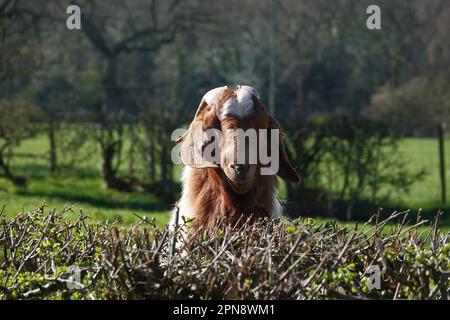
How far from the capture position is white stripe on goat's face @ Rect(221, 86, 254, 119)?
6242 mm

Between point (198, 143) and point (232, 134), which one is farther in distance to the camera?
point (198, 143)

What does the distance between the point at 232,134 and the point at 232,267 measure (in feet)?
6.82

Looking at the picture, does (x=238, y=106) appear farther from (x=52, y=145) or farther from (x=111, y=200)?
(x=52, y=145)

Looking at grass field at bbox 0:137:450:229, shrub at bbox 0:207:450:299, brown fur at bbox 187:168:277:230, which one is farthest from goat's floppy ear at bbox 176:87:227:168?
grass field at bbox 0:137:450:229

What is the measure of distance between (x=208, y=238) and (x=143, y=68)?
166 ft

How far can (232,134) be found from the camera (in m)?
6.08

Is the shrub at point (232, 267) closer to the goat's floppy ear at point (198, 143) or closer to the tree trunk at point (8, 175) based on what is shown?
the goat's floppy ear at point (198, 143)

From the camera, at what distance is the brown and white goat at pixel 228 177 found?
20.2 ft

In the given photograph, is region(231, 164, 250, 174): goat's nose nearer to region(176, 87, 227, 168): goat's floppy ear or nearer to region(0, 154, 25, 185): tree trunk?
region(176, 87, 227, 168): goat's floppy ear

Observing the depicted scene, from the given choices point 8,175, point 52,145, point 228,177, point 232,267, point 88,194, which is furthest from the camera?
point 52,145

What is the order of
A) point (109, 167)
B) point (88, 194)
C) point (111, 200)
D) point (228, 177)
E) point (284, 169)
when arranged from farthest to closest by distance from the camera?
point (109, 167) < point (88, 194) < point (111, 200) < point (284, 169) < point (228, 177)

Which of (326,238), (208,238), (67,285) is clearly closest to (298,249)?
(326,238)

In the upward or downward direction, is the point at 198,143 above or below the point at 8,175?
above

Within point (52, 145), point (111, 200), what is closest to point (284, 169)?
point (111, 200)
